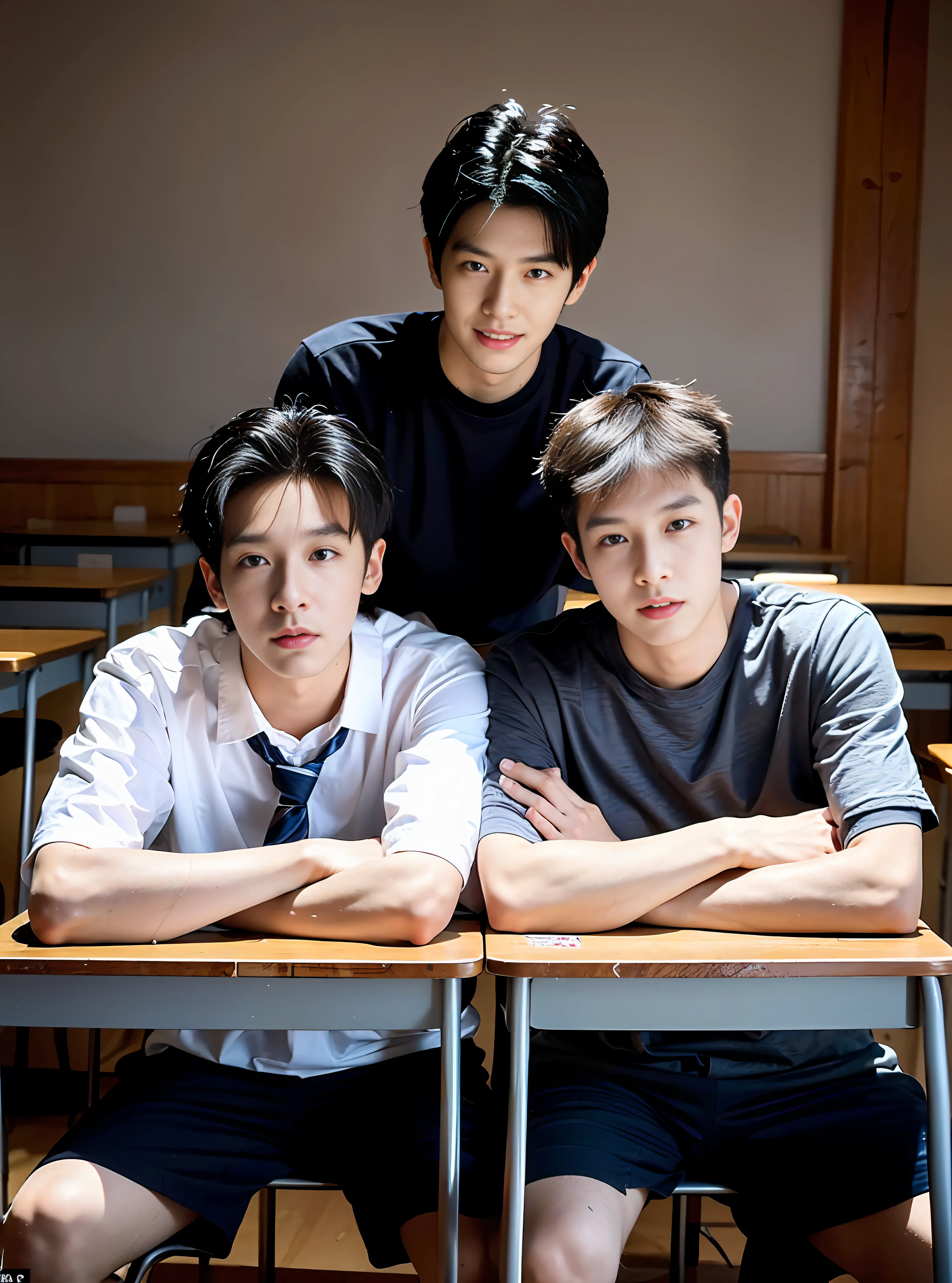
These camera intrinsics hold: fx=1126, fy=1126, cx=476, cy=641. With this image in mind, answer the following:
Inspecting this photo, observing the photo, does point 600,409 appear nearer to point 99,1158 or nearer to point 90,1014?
point 90,1014

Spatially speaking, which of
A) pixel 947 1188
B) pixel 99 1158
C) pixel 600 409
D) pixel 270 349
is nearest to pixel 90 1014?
pixel 99 1158

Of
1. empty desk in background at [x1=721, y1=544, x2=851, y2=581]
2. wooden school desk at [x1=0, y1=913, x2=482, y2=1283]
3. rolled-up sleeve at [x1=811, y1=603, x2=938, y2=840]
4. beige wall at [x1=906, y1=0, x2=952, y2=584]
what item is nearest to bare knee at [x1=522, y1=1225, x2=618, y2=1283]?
wooden school desk at [x1=0, y1=913, x2=482, y2=1283]

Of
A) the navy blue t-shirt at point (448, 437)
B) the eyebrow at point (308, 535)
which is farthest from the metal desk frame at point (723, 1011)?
the navy blue t-shirt at point (448, 437)

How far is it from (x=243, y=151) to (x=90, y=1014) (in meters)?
4.29

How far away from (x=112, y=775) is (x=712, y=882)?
684mm

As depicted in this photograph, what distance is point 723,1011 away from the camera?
1.07m

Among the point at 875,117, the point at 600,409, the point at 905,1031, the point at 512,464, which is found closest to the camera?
the point at 600,409

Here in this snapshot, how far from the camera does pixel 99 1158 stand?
3.88ft

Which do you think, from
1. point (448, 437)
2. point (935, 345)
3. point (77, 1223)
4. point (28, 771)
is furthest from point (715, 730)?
point (935, 345)

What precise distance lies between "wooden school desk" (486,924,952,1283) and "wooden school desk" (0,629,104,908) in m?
1.58

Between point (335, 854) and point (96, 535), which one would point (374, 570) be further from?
point (96, 535)

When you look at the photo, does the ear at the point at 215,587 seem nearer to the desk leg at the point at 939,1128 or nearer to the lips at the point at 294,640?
the lips at the point at 294,640

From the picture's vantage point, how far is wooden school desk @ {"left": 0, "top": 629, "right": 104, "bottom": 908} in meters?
2.40

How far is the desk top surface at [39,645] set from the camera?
2.34 m
